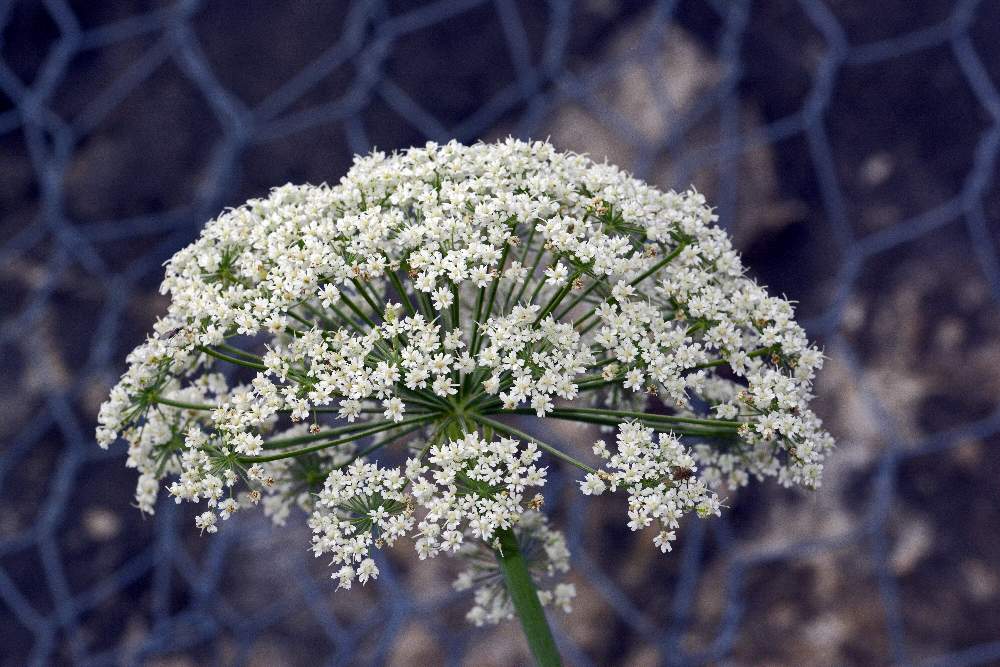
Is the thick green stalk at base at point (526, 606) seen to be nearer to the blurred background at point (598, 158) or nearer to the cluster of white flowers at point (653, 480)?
the cluster of white flowers at point (653, 480)

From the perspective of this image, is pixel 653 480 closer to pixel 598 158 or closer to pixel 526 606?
pixel 526 606

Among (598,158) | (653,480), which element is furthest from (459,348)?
(598,158)

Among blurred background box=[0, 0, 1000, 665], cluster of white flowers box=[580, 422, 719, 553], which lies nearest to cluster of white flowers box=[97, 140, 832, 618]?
cluster of white flowers box=[580, 422, 719, 553]

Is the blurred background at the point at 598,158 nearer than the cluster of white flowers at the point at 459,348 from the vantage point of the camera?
No

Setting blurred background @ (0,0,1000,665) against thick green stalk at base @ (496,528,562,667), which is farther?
blurred background @ (0,0,1000,665)

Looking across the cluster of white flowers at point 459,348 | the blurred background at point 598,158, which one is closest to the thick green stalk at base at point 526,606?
the cluster of white flowers at point 459,348

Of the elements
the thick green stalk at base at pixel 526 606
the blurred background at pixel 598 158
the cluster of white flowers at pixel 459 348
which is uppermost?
the blurred background at pixel 598 158

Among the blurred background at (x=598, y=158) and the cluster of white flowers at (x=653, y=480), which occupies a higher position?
the blurred background at (x=598, y=158)

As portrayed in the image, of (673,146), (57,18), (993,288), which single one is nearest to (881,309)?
(993,288)

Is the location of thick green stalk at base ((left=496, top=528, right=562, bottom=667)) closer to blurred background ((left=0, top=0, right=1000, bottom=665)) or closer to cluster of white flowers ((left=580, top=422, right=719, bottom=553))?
cluster of white flowers ((left=580, top=422, right=719, bottom=553))
